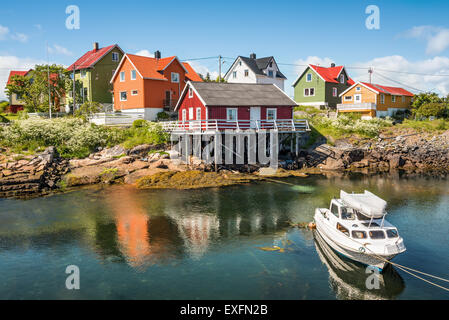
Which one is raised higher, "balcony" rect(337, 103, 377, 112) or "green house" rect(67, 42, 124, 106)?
"green house" rect(67, 42, 124, 106)

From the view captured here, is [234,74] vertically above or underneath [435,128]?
above

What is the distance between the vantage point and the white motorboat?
591 inches

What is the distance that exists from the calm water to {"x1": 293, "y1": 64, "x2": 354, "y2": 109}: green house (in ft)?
114

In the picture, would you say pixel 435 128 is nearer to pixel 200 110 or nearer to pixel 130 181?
pixel 200 110

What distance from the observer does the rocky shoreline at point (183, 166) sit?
31.9 m

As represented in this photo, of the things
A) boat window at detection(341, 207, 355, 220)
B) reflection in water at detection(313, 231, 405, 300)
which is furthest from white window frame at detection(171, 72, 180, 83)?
reflection in water at detection(313, 231, 405, 300)

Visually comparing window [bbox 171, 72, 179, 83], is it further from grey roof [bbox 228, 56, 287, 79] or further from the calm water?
the calm water

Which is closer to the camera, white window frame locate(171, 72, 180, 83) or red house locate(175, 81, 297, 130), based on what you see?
red house locate(175, 81, 297, 130)

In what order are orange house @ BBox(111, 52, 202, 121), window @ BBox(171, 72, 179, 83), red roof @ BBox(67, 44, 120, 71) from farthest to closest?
1. red roof @ BBox(67, 44, 120, 71)
2. window @ BBox(171, 72, 179, 83)
3. orange house @ BBox(111, 52, 202, 121)

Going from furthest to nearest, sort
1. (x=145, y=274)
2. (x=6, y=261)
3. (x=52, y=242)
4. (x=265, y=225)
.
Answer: (x=265, y=225), (x=52, y=242), (x=6, y=261), (x=145, y=274)

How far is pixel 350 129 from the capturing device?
48.9 meters

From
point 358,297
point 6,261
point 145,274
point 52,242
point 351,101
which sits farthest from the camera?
point 351,101

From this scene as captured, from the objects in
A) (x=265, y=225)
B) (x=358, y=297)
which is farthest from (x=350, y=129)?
(x=358, y=297)
